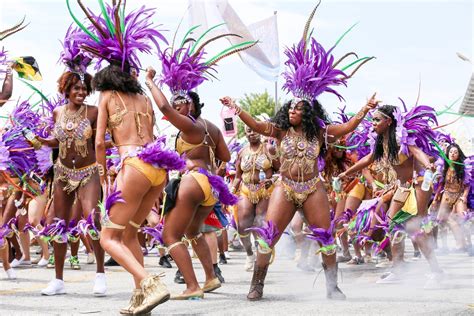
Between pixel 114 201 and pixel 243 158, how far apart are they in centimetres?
532

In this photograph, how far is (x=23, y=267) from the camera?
11109mm

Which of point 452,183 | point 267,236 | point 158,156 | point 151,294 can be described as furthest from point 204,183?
point 452,183

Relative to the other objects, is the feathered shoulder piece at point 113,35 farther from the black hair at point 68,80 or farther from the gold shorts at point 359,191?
the gold shorts at point 359,191

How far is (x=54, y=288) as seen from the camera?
24.3 feet

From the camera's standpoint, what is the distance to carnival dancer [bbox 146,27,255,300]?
7.21 meters

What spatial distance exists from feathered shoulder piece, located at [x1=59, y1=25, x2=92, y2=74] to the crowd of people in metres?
0.01

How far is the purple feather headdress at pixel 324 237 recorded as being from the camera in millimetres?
7168

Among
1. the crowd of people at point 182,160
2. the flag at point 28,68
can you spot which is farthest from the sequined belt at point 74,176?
the flag at point 28,68

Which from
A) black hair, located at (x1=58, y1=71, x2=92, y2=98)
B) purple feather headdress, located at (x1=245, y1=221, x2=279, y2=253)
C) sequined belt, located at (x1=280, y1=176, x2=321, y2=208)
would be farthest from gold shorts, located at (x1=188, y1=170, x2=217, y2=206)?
black hair, located at (x1=58, y1=71, x2=92, y2=98)

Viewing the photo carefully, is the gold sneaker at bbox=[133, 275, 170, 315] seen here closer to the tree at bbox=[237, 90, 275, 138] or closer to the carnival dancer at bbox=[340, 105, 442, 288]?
the carnival dancer at bbox=[340, 105, 442, 288]

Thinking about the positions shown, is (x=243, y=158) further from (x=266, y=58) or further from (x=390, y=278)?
(x=266, y=58)

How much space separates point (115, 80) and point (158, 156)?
0.82m

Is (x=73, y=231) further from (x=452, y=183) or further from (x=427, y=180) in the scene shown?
(x=452, y=183)

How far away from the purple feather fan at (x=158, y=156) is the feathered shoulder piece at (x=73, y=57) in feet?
6.21
